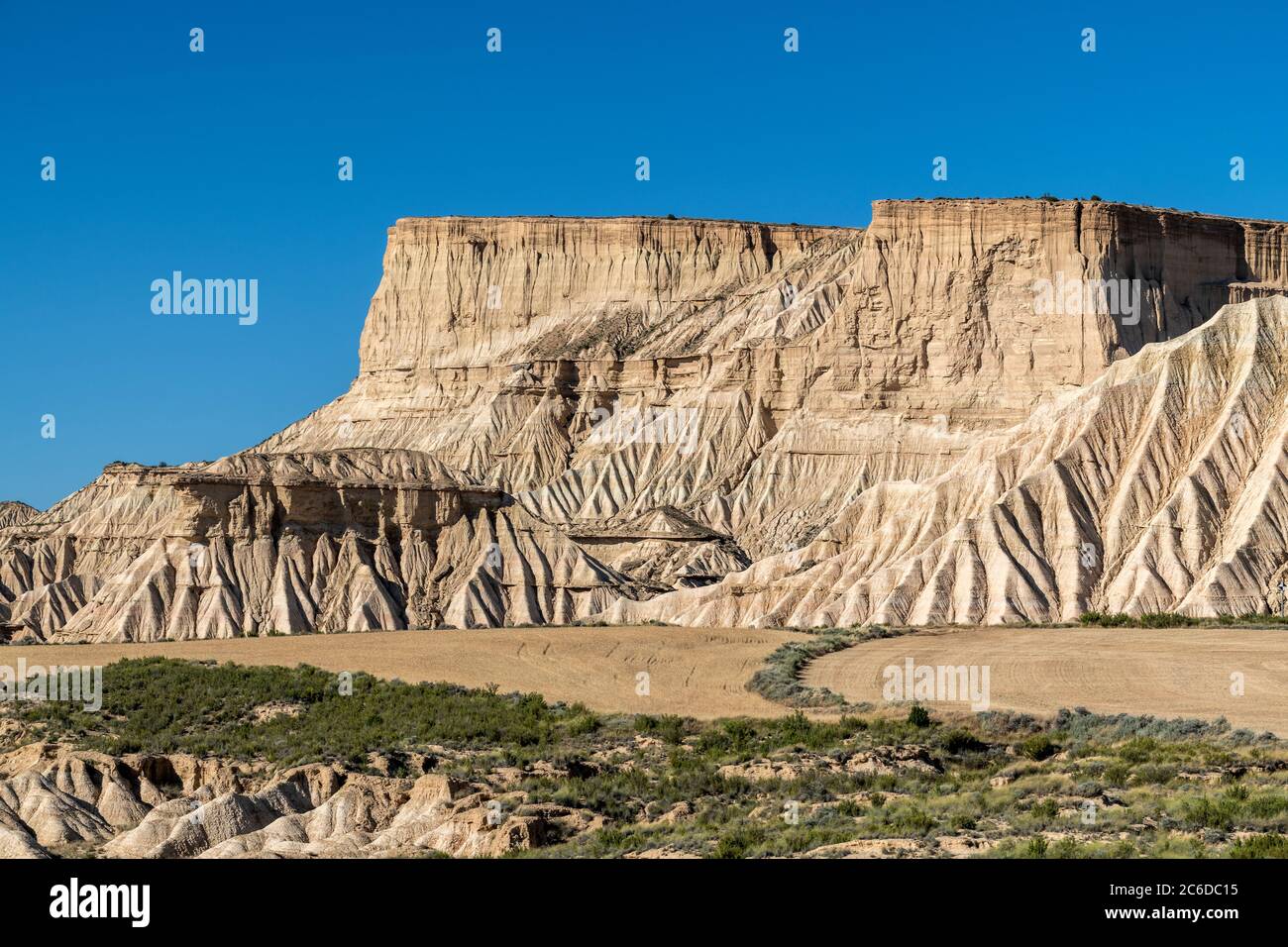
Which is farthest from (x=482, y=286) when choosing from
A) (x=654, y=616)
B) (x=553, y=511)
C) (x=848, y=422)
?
(x=654, y=616)

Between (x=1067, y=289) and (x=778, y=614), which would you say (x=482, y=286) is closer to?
(x=1067, y=289)

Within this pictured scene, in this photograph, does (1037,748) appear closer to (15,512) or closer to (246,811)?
(246,811)

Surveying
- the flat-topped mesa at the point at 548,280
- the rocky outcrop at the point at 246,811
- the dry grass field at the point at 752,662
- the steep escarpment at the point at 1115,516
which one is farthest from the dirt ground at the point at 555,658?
the flat-topped mesa at the point at 548,280

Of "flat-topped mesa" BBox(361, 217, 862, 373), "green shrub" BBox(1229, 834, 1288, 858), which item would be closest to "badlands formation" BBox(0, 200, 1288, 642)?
"flat-topped mesa" BBox(361, 217, 862, 373)

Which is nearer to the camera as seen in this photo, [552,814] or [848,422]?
[552,814]

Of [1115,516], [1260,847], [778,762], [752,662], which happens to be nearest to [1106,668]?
[752,662]

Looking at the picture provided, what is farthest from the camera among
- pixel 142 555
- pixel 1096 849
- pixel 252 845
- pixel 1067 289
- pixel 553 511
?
pixel 553 511
